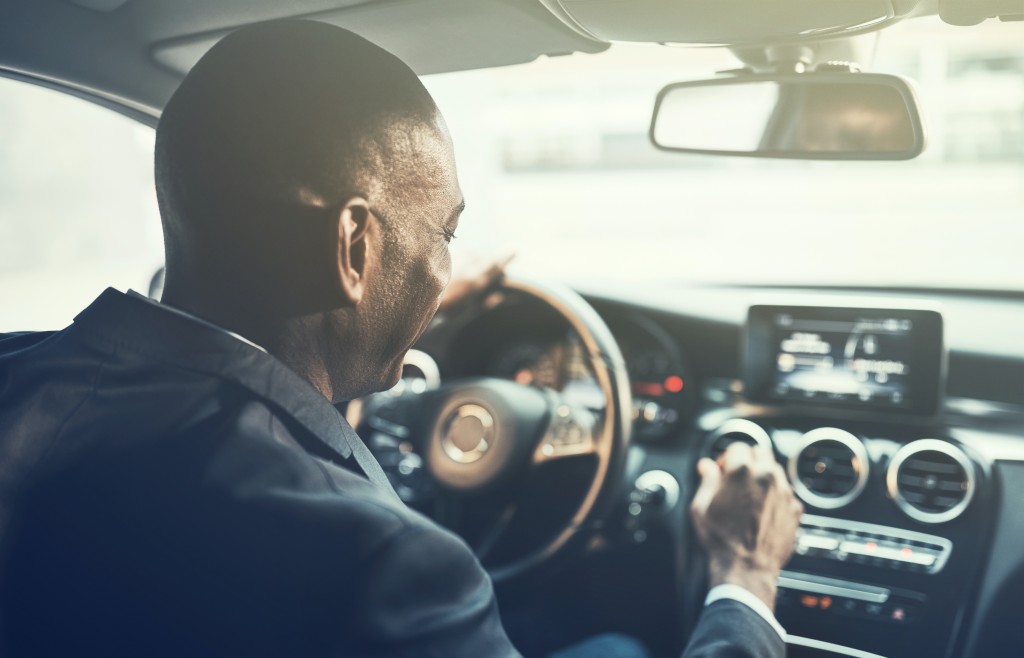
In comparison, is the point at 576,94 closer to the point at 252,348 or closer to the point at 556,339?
the point at 556,339

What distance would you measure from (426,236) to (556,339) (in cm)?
172

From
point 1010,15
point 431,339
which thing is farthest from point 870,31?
point 431,339

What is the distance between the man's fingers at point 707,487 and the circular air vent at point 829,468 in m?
0.45

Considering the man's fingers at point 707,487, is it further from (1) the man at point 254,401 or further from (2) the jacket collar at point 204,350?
(2) the jacket collar at point 204,350

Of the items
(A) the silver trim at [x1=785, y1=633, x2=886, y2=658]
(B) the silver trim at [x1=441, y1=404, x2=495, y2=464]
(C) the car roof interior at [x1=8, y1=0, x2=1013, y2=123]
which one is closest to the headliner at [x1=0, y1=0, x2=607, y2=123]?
(C) the car roof interior at [x1=8, y1=0, x2=1013, y2=123]

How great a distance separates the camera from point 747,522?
2.33 meters

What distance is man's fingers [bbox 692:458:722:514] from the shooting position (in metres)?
2.43

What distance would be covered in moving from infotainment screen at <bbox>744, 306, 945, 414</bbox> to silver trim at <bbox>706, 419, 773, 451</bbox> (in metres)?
0.10

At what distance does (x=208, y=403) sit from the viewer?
1.36 metres

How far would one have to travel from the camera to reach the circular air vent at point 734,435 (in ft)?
10.00

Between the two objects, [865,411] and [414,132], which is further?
[865,411]

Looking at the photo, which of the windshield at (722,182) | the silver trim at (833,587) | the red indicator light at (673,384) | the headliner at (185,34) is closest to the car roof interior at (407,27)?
the headliner at (185,34)

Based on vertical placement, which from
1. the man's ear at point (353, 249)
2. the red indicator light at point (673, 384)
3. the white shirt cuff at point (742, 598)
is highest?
the man's ear at point (353, 249)

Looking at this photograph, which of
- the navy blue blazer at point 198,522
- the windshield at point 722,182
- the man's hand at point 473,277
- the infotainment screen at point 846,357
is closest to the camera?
the navy blue blazer at point 198,522
